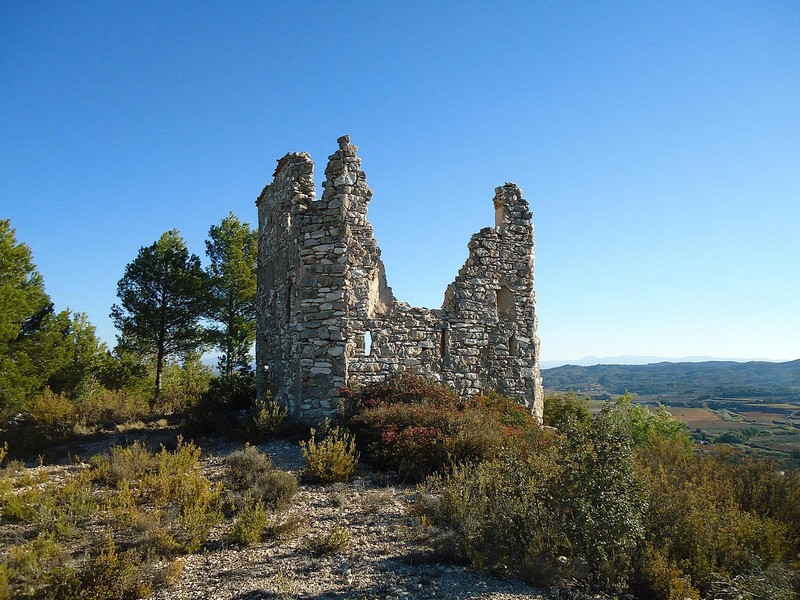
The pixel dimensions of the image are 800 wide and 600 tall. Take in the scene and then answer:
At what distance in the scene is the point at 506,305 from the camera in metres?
13.4

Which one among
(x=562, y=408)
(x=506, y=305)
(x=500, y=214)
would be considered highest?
(x=500, y=214)

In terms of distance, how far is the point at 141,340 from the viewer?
21141 mm

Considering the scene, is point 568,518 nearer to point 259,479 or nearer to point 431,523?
point 431,523

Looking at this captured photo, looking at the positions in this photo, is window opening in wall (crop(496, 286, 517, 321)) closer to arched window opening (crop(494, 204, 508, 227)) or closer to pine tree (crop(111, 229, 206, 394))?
arched window opening (crop(494, 204, 508, 227))

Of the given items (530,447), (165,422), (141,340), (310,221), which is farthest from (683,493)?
(141,340)

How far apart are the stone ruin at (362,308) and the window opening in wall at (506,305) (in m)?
0.03

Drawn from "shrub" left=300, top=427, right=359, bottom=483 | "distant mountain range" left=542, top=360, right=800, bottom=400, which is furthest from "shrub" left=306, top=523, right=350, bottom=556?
"distant mountain range" left=542, top=360, right=800, bottom=400

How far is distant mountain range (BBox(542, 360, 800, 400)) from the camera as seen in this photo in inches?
2977

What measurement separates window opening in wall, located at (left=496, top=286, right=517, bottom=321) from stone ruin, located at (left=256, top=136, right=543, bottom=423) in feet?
0.09

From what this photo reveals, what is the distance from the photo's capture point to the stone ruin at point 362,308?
11.4 metres

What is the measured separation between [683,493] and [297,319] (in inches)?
322

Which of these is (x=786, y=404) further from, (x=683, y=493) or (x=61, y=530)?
(x=61, y=530)

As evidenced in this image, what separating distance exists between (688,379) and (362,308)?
103525 millimetres

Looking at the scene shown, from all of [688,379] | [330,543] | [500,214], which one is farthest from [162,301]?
[688,379]
